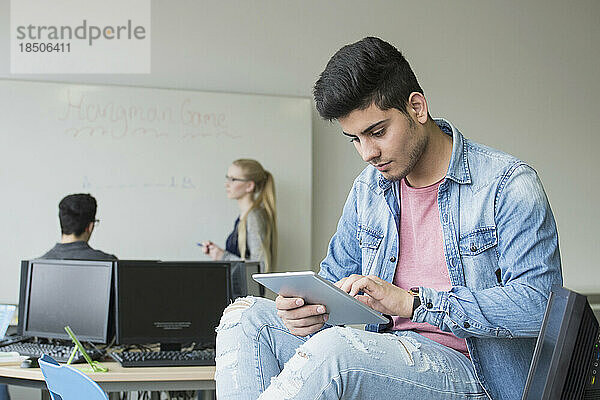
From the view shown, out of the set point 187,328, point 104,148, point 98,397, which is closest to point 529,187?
point 98,397

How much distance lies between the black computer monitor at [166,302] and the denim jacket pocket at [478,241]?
4.46 ft

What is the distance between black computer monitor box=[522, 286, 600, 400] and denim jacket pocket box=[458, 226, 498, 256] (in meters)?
0.50

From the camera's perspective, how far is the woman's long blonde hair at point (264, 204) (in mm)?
4230

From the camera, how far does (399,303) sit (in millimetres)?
1476

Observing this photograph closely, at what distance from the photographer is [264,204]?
437 cm

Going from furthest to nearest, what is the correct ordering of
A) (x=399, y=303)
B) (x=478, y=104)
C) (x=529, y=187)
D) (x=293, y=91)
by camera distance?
(x=478, y=104) → (x=293, y=91) → (x=529, y=187) → (x=399, y=303)

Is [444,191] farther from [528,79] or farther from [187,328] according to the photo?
[528,79]

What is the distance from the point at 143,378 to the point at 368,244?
99 centimetres

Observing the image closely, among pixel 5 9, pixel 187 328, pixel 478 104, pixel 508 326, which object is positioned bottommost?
pixel 187 328

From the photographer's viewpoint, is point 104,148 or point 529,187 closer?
point 529,187

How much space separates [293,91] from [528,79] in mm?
1655

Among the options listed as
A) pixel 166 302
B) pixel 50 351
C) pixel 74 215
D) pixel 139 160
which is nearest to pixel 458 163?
pixel 166 302

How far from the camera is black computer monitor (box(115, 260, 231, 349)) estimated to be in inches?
109

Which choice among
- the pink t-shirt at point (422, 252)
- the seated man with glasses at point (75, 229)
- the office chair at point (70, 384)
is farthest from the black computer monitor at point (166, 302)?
the pink t-shirt at point (422, 252)
